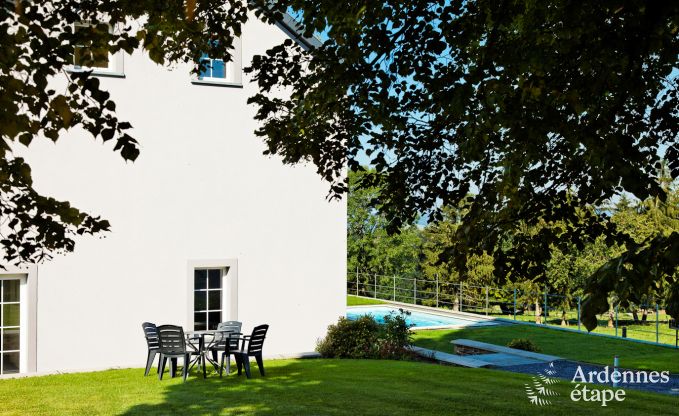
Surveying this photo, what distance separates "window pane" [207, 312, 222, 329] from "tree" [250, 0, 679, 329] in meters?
7.42

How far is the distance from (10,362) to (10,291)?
1290 millimetres

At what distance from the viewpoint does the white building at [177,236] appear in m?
13.1

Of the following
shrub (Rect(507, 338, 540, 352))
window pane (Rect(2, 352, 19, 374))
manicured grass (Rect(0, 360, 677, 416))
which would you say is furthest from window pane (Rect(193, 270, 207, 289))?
shrub (Rect(507, 338, 540, 352))

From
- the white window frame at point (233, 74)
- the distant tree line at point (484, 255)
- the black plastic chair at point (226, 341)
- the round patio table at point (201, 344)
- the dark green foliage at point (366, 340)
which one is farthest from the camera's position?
the distant tree line at point (484, 255)

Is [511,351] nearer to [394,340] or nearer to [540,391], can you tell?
[394,340]

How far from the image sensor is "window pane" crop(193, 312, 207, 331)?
1406 cm

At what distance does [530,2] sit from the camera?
19.3 feet

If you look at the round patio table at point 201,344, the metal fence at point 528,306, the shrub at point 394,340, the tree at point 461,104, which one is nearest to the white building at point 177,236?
the shrub at point 394,340

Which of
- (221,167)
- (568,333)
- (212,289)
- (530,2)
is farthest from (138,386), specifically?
(568,333)

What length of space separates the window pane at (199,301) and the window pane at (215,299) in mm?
111

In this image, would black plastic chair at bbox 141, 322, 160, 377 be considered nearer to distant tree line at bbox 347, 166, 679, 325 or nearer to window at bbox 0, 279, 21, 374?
window at bbox 0, 279, 21, 374

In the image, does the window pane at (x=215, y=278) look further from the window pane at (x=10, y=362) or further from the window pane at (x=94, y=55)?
the window pane at (x=94, y=55)

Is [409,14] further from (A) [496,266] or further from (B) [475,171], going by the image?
(A) [496,266]

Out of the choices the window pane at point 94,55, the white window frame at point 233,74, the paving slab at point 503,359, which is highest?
the white window frame at point 233,74
